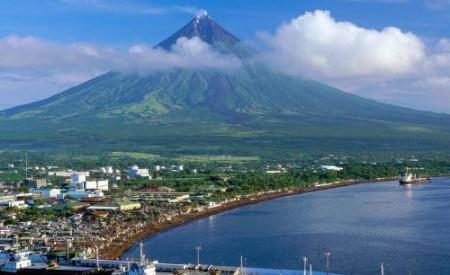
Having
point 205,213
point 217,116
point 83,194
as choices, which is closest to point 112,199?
point 83,194

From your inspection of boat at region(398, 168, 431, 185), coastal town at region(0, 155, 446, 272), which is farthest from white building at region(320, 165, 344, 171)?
boat at region(398, 168, 431, 185)

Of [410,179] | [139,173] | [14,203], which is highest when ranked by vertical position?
[139,173]

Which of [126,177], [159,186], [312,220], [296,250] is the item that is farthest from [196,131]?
[296,250]

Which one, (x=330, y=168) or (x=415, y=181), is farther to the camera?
(x=330, y=168)

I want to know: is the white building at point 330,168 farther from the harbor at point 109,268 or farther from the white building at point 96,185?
the harbor at point 109,268

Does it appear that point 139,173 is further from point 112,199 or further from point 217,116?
point 217,116

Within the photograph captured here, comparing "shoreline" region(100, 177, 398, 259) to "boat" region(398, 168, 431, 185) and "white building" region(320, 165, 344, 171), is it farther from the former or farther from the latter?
"white building" region(320, 165, 344, 171)
